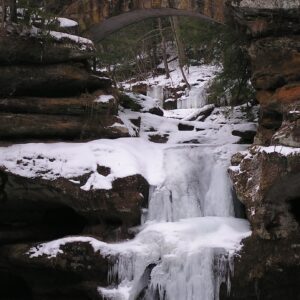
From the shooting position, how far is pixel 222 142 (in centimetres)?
1098

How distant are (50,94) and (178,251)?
4.72 meters

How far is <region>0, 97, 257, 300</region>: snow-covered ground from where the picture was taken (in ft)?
25.4

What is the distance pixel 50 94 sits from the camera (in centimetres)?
1077

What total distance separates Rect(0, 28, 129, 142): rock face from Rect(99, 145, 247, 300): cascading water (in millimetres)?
2313

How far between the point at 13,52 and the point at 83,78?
1477 mm

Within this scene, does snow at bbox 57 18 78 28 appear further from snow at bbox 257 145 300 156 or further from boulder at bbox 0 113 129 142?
snow at bbox 257 145 300 156

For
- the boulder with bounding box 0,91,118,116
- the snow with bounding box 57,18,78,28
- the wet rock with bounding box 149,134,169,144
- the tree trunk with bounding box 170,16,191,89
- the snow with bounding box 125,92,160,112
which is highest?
the tree trunk with bounding box 170,16,191,89

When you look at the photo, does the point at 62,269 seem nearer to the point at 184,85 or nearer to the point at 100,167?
the point at 100,167

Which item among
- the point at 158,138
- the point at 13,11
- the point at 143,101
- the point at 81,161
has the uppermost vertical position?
the point at 13,11

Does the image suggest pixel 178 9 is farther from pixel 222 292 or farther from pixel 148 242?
pixel 222 292


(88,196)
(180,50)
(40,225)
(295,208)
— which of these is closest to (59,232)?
(40,225)

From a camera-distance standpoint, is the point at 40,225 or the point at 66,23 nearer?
Result: the point at 40,225

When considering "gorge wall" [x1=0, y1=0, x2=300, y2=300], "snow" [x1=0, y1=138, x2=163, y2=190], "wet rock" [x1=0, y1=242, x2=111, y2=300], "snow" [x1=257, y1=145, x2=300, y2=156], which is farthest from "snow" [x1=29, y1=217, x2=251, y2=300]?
"snow" [x1=257, y1=145, x2=300, y2=156]

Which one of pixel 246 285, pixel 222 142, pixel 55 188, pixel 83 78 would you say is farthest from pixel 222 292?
pixel 83 78
